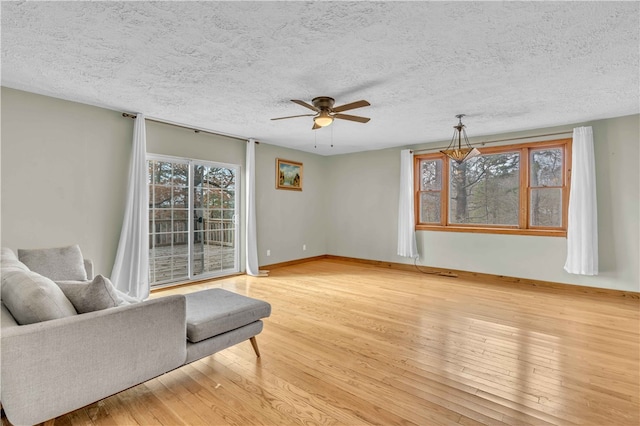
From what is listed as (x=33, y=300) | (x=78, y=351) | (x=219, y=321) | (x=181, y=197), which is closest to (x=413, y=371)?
(x=219, y=321)

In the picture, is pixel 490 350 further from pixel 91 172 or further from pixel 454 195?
pixel 91 172

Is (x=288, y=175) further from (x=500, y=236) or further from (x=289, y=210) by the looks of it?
(x=500, y=236)

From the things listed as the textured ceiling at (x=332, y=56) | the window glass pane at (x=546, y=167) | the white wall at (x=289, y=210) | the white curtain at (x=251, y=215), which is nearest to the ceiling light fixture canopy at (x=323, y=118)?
the textured ceiling at (x=332, y=56)

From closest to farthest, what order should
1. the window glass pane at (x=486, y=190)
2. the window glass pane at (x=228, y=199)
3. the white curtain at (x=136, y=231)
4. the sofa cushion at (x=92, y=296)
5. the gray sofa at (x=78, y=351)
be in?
the gray sofa at (x=78, y=351), the sofa cushion at (x=92, y=296), the white curtain at (x=136, y=231), the window glass pane at (x=486, y=190), the window glass pane at (x=228, y=199)

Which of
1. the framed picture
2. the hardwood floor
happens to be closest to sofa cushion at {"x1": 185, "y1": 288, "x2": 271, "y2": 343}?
the hardwood floor

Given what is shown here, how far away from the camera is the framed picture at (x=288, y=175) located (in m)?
6.50

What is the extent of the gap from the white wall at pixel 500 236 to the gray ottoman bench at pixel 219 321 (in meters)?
4.38

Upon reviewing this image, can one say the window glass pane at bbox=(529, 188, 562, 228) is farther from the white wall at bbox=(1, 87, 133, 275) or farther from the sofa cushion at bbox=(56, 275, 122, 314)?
the white wall at bbox=(1, 87, 133, 275)

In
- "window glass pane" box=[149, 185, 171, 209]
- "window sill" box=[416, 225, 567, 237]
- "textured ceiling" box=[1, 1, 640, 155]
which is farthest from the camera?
Answer: "window sill" box=[416, 225, 567, 237]

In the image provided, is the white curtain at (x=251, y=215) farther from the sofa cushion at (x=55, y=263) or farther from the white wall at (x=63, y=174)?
the sofa cushion at (x=55, y=263)

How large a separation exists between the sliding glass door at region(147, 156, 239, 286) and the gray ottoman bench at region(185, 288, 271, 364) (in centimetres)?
239

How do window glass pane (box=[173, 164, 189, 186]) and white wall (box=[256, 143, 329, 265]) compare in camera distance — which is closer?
window glass pane (box=[173, 164, 189, 186])

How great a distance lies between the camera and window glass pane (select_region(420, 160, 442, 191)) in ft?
20.0

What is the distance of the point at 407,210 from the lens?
20.2 feet
